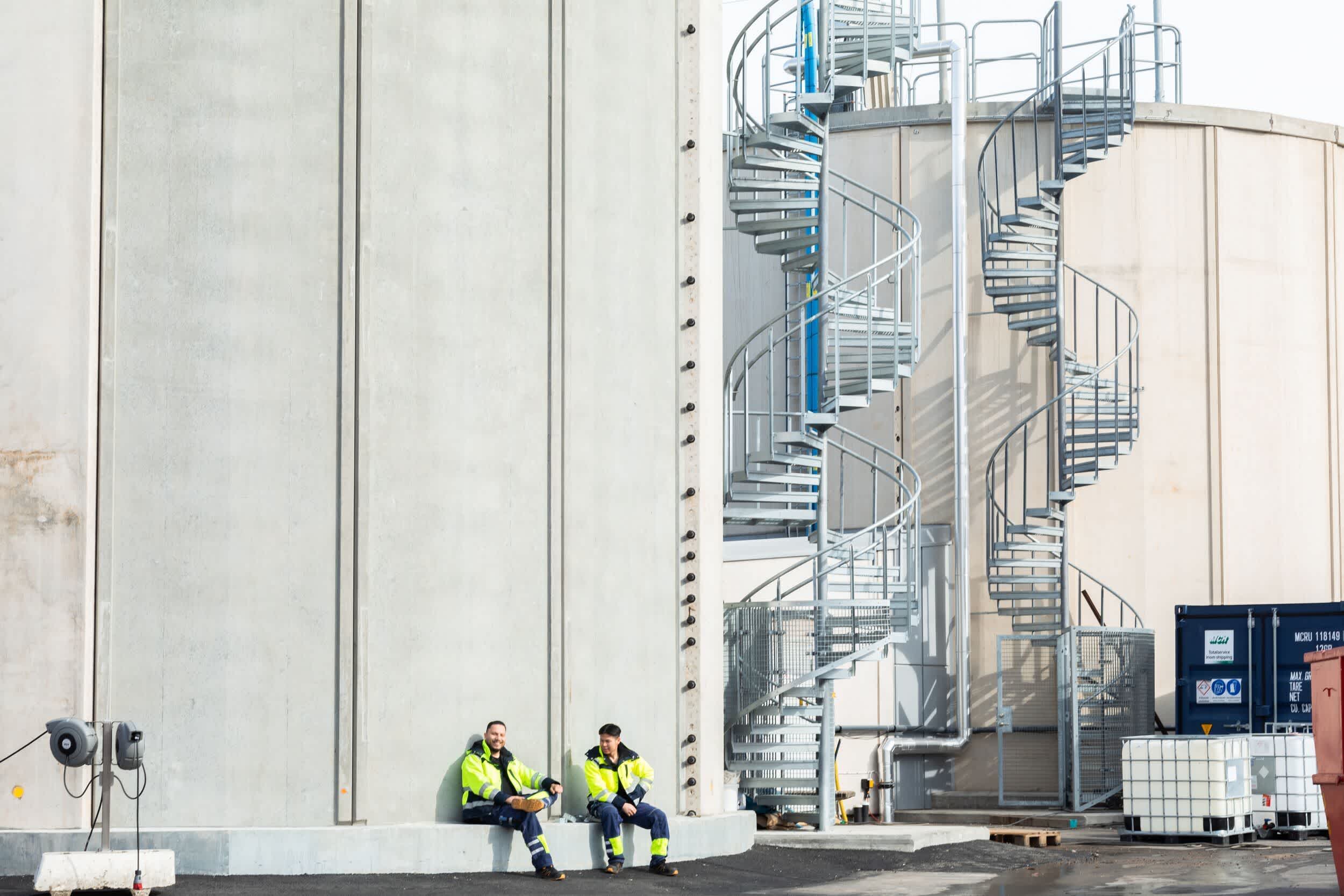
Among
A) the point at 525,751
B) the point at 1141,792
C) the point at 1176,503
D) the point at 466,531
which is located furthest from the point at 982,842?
the point at 1176,503

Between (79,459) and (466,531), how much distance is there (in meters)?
2.76

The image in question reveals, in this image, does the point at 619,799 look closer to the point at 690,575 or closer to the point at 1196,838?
the point at 690,575

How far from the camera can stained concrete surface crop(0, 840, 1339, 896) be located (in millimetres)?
12297

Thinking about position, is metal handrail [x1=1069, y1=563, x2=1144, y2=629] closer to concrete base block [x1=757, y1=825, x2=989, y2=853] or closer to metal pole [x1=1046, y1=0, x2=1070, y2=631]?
metal pole [x1=1046, y1=0, x2=1070, y2=631]

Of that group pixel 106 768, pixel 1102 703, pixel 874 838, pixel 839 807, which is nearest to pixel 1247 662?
pixel 1102 703

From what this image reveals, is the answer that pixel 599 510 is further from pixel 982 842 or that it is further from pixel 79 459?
pixel 982 842

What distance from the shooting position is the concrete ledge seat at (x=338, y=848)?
1248 cm

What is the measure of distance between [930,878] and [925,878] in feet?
0.14

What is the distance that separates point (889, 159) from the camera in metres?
23.2

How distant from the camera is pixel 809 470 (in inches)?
727

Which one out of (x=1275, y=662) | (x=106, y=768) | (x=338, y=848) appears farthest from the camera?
(x=1275, y=662)

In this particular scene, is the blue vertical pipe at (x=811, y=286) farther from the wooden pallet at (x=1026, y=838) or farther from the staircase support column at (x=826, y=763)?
the wooden pallet at (x=1026, y=838)

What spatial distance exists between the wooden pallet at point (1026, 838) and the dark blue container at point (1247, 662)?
389 cm

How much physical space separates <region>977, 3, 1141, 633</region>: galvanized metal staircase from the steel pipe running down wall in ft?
1.10
